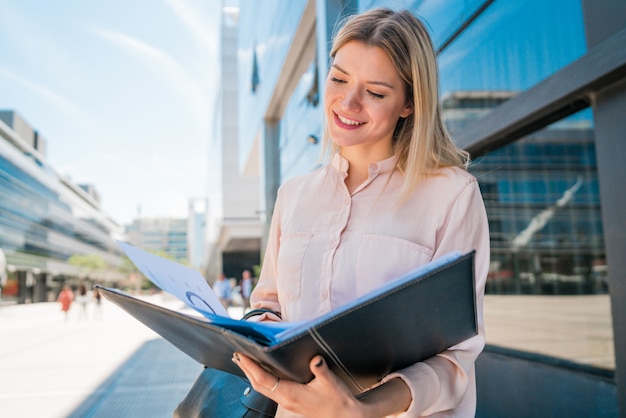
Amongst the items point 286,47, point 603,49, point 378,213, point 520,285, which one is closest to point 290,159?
point 286,47

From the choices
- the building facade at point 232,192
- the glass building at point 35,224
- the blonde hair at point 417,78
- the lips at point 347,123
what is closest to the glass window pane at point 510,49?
the blonde hair at point 417,78

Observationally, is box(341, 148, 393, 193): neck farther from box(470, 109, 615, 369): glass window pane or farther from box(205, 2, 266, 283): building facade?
box(205, 2, 266, 283): building facade

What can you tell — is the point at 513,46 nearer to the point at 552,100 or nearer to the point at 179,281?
the point at 552,100

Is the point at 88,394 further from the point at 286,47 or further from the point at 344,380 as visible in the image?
the point at 286,47

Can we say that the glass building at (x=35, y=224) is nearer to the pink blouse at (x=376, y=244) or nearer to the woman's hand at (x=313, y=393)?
the pink blouse at (x=376, y=244)

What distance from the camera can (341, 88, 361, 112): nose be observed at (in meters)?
1.36

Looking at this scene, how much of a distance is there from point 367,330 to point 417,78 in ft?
2.29

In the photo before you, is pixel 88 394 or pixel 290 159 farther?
pixel 290 159

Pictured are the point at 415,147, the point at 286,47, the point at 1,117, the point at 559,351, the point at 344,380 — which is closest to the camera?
the point at 344,380

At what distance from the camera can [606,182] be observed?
336 centimetres

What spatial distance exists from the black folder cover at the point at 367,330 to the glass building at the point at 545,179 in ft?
2.94

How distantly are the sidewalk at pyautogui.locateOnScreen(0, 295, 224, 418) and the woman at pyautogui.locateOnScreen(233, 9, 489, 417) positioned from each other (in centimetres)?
487

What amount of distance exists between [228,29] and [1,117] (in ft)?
95.4

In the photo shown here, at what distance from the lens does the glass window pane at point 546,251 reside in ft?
21.3
